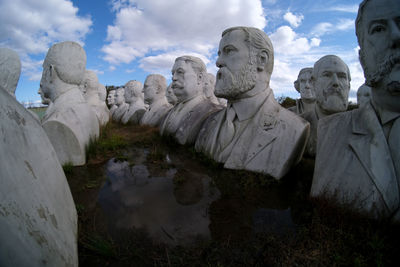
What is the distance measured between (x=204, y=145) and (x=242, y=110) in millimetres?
1136

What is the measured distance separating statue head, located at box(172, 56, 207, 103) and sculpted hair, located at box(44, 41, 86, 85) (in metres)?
2.54

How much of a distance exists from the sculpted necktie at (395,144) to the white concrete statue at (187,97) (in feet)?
13.8

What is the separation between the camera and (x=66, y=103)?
4410mm

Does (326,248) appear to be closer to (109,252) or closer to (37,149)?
(109,252)

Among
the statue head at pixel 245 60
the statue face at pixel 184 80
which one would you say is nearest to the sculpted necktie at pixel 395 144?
the statue head at pixel 245 60

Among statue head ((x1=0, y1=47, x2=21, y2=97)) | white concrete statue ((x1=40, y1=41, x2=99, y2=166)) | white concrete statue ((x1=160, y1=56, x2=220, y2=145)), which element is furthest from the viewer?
white concrete statue ((x1=160, y1=56, x2=220, y2=145))

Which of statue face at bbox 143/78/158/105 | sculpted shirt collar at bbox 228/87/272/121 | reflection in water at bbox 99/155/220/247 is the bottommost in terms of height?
reflection in water at bbox 99/155/220/247

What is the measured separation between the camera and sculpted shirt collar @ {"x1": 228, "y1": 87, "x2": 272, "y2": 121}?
12.5ft

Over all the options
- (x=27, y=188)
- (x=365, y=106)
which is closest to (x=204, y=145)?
(x=365, y=106)

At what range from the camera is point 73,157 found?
13.7 ft

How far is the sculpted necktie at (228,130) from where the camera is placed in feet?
12.9

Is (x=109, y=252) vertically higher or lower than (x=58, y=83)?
lower

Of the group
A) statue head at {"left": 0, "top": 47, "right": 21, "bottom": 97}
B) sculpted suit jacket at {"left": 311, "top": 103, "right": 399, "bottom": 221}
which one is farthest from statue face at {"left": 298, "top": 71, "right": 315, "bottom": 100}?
statue head at {"left": 0, "top": 47, "right": 21, "bottom": 97}

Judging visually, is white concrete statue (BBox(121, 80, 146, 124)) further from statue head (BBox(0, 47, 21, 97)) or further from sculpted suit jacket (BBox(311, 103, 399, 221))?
sculpted suit jacket (BBox(311, 103, 399, 221))
